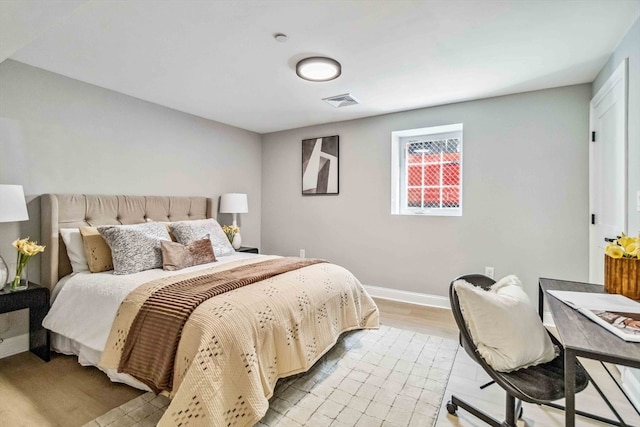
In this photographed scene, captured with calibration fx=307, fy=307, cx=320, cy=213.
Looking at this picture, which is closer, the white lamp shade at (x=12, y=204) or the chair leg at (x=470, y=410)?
the chair leg at (x=470, y=410)

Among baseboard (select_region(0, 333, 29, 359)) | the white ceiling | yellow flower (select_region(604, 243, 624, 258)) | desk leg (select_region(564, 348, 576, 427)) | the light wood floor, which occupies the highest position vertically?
the white ceiling

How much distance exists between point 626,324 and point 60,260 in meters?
3.47

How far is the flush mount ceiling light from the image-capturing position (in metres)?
2.34

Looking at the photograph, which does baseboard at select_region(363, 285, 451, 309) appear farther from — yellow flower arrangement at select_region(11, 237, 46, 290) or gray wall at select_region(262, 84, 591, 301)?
yellow flower arrangement at select_region(11, 237, 46, 290)

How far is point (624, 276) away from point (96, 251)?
333 centimetres

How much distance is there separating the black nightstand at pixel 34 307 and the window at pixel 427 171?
3.38m

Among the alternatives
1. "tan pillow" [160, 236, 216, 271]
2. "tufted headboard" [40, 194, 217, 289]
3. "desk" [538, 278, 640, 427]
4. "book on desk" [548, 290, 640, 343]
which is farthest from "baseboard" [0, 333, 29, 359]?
"book on desk" [548, 290, 640, 343]

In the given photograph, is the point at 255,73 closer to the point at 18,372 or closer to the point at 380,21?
the point at 380,21

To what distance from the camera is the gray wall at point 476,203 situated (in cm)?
286

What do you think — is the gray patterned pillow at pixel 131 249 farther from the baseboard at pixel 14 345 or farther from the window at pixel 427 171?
the window at pixel 427 171

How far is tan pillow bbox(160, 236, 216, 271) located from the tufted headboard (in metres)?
0.74

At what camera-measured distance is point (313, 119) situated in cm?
401

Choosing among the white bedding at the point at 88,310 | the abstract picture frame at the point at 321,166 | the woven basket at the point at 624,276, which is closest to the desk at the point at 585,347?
the woven basket at the point at 624,276

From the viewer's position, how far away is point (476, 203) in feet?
10.8
